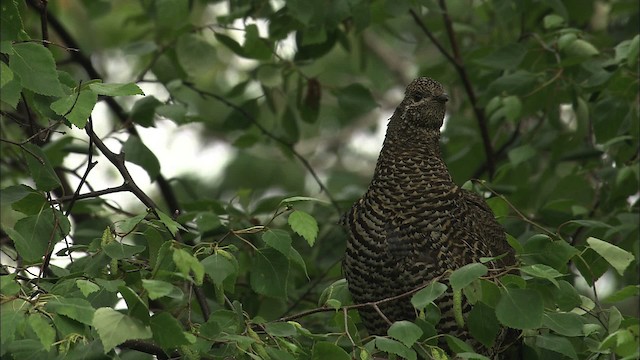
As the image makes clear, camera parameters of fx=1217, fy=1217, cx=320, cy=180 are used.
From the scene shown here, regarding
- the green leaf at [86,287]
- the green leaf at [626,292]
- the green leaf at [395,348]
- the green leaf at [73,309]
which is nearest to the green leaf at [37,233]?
the green leaf at [86,287]

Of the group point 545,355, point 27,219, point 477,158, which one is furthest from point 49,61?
point 477,158

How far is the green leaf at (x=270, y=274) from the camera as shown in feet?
12.4

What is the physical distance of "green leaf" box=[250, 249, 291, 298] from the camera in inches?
148

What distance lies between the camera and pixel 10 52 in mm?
3135

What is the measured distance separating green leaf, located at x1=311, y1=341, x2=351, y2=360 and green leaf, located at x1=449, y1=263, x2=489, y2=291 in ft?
1.29

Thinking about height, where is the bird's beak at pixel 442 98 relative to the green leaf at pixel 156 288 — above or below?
above

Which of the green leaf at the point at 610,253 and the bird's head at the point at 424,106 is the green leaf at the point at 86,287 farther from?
the bird's head at the point at 424,106

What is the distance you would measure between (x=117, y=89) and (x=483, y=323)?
1283mm

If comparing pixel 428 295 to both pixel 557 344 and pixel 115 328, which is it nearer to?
pixel 557 344

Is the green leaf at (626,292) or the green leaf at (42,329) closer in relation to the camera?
the green leaf at (42,329)

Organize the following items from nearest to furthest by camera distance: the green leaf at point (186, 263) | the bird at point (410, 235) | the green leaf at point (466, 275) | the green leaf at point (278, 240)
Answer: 1. the green leaf at point (186, 263)
2. the green leaf at point (466, 275)
3. the green leaf at point (278, 240)
4. the bird at point (410, 235)

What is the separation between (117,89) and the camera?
3.41 meters

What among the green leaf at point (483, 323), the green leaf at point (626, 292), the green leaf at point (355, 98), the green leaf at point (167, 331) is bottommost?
the green leaf at point (626, 292)

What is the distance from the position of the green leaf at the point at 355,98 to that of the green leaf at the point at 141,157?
1.26 meters
